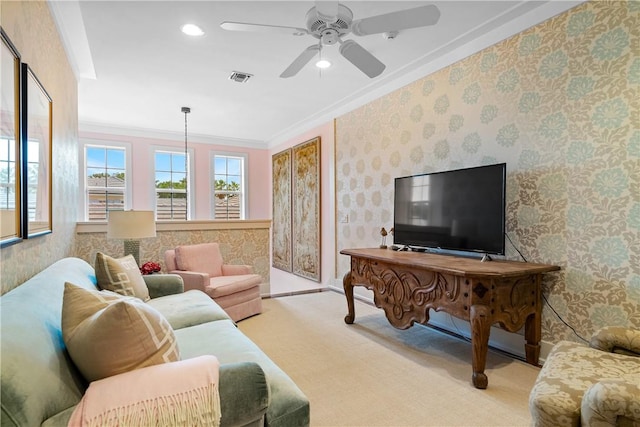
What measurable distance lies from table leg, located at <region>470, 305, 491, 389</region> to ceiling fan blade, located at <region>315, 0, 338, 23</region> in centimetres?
198

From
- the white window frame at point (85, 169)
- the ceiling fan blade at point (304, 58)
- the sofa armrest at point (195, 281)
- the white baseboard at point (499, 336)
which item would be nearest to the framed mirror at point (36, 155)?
the sofa armrest at point (195, 281)

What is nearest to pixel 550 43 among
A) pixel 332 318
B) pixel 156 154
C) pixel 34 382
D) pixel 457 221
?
pixel 457 221

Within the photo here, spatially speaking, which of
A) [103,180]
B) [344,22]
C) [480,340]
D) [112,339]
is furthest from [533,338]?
[103,180]

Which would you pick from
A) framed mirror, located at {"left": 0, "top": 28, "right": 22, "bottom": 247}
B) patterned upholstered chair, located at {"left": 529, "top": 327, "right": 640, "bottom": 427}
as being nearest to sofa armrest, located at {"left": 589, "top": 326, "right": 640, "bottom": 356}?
patterned upholstered chair, located at {"left": 529, "top": 327, "right": 640, "bottom": 427}

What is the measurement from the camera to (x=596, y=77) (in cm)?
225

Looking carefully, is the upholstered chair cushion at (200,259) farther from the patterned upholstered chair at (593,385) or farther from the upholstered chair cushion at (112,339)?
the patterned upholstered chair at (593,385)

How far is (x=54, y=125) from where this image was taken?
2482 mm

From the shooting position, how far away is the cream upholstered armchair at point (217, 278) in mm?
3395

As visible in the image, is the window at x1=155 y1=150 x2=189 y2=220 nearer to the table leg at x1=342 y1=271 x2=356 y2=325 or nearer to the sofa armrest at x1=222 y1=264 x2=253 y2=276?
the sofa armrest at x1=222 y1=264 x2=253 y2=276

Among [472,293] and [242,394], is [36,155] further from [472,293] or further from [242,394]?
[472,293]

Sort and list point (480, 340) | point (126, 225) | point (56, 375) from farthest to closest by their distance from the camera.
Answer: point (126, 225), point (480, 340), point (56, 375)

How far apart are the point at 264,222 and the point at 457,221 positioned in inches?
105

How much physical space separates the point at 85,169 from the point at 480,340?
20.7ft

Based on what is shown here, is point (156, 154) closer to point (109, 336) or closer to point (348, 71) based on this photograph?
point (348, 71)
